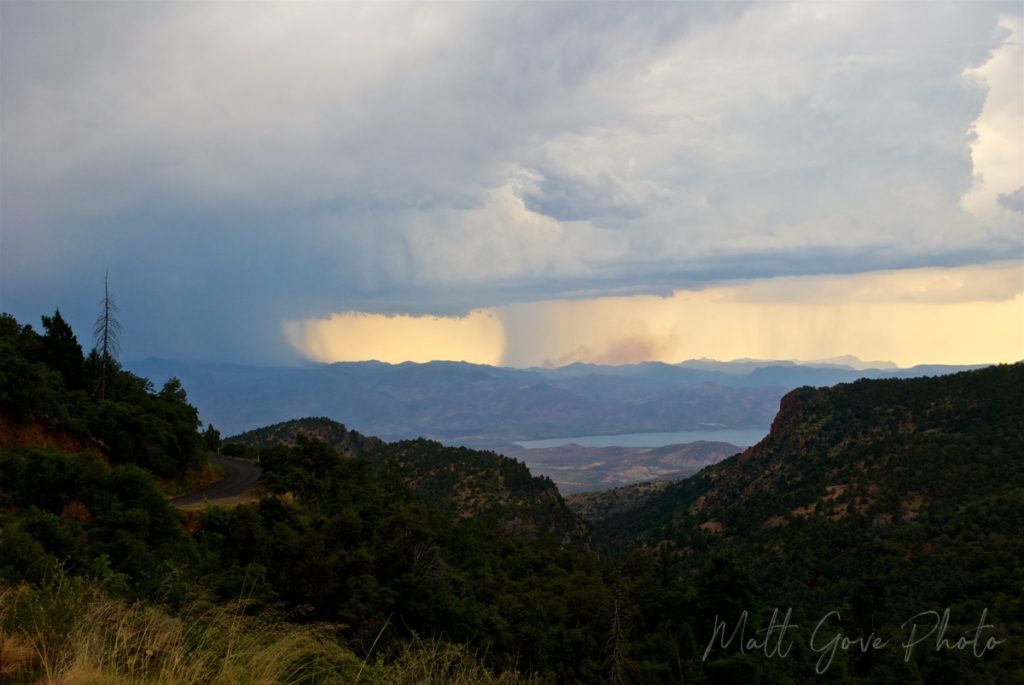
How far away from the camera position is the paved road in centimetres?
3059

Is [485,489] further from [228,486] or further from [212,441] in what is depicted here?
[228,486]

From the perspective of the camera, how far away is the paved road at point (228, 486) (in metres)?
30.6

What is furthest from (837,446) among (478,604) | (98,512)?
(98,512)

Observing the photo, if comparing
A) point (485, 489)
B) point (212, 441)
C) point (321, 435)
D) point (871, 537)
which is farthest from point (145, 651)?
point (321, 435)

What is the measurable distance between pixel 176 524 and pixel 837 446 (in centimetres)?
6064

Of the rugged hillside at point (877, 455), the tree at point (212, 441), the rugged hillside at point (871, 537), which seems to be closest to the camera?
the rugged hillside at point (871, 537)

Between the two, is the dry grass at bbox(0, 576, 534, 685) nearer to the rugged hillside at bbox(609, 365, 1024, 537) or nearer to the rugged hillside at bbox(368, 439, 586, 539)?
the rugged hillside at bbox(609, 365, 1024, 537)

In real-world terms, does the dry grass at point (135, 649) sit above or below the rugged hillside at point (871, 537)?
above

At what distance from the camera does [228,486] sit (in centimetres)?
3453

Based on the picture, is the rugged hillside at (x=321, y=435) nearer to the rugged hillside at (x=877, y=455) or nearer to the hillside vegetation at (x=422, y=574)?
the rugged hillside at (x=877, y=455)

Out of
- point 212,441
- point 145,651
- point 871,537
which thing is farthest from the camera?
point 212,441

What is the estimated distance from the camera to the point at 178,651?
7.18 m

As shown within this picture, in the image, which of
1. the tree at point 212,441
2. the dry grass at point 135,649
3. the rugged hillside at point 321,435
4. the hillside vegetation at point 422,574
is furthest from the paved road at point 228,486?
the rugged hillside at point 321,435

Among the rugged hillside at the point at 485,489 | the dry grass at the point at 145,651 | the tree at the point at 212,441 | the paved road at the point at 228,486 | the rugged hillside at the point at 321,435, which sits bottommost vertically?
the rugged hillside at the point at 485,489
